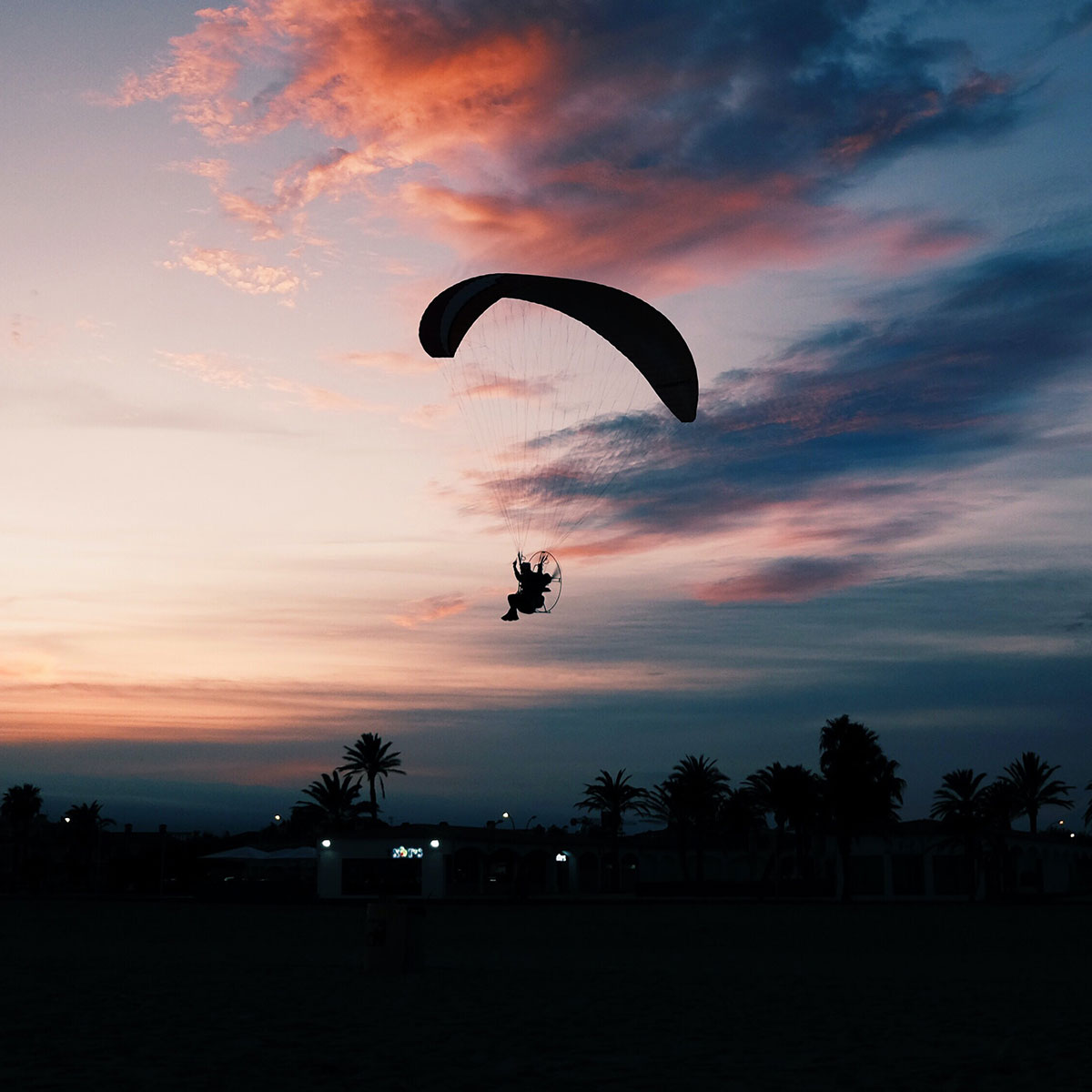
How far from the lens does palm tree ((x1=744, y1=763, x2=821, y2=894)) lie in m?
79.1

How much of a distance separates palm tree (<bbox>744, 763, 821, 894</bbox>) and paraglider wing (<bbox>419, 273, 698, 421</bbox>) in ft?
181

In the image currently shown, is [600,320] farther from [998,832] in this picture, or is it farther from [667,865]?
[667,865]

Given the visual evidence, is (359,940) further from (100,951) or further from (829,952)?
(829,952)

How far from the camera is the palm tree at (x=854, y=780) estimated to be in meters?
72.5

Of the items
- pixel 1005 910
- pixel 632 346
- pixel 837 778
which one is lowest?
pixel 1005 910

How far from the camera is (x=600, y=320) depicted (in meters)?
26.2

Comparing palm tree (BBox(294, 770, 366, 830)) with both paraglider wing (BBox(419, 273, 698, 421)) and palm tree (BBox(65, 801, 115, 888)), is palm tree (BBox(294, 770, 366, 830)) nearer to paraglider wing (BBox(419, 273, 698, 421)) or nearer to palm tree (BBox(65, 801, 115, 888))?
palm tree (BBox(65, 801, 115, 888))

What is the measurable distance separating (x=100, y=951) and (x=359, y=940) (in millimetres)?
5502

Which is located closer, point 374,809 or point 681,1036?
point 681,1036

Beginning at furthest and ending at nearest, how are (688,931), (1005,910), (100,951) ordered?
(1005,910) < (688,931) < (100,951)

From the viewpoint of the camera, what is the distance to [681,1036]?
13.5m

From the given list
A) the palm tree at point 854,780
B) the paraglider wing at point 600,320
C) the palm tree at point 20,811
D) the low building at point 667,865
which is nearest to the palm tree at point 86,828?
the palm tree at point 20,811

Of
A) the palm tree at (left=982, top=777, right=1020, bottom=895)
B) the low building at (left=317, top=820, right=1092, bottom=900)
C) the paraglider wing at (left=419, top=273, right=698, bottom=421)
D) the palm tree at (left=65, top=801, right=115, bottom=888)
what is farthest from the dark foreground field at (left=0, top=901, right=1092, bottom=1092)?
the palm tree at (left=65, top=801, right=115, bottom=888)

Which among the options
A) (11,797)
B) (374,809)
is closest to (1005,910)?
(374,809)
